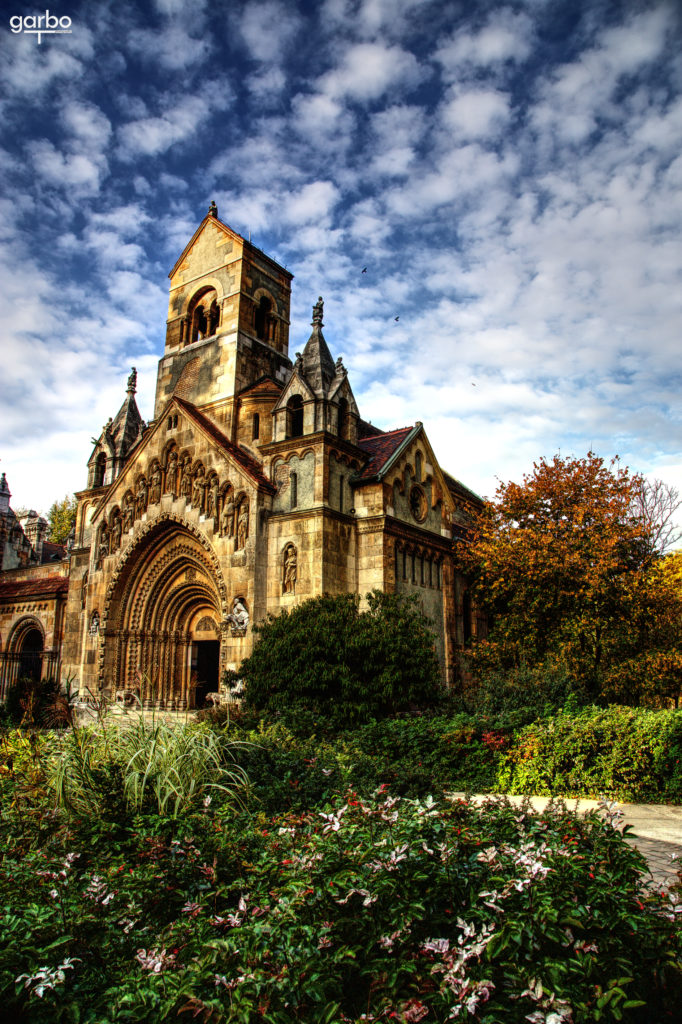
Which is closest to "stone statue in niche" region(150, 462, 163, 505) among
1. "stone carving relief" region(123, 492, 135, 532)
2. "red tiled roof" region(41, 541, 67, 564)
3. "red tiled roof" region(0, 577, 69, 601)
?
"stone carving relief" region(123, 492, 135, 532)

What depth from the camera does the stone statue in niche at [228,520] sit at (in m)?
18.9

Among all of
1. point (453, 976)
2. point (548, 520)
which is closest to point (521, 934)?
point (453, 976)

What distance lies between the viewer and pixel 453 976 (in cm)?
337

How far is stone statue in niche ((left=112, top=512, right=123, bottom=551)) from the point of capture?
2236 cm

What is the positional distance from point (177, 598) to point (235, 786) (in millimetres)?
15171

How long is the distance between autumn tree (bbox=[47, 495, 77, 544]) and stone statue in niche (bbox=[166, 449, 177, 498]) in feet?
97.9

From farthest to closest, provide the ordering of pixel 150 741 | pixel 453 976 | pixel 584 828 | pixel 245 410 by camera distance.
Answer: pixel 245 410, pixel 150 741, pixel 584 828, pixel 453 976

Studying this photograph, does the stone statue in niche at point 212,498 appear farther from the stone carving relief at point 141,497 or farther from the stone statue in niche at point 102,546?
the stone statue in niche at point 102,546

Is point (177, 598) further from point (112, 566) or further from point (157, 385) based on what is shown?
point (157, 385)

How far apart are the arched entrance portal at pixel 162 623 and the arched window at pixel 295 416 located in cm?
495

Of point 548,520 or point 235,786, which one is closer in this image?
point 235,786

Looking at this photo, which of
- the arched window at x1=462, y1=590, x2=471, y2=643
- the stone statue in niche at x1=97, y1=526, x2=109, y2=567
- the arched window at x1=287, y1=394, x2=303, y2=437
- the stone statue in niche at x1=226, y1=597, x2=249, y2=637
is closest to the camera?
the stone statue in niche at x1=226, y1=597, x2=249, y2=637

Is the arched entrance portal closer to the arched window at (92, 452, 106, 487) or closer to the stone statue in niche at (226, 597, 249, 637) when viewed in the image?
the stone statue in niche at (226, 597, 249, 637)

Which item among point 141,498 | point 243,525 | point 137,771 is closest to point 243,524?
point 243,525
